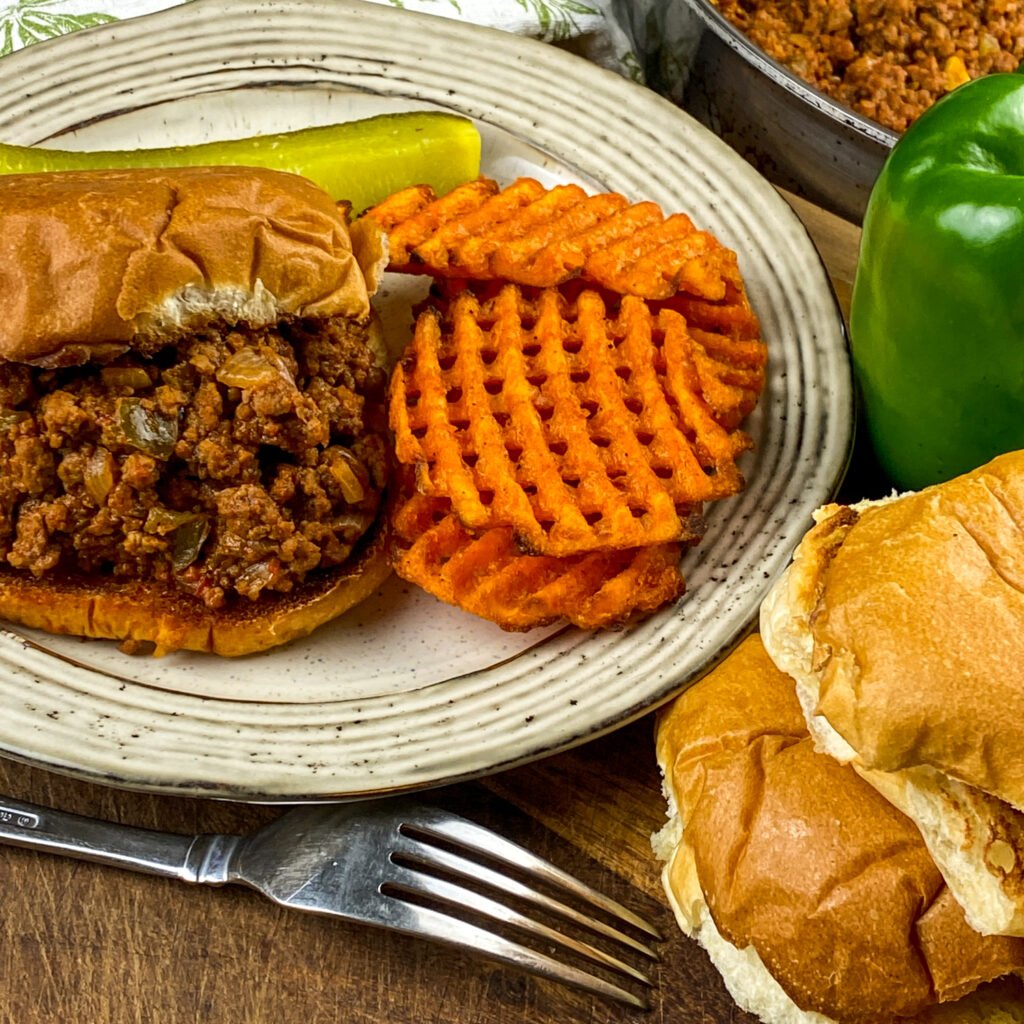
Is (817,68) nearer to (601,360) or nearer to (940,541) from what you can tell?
(601,360)

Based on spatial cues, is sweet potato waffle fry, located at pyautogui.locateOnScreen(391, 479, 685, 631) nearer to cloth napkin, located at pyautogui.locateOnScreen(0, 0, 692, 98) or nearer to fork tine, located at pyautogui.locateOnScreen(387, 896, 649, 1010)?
fork tine, located at pyautogui.locateOnScreen(387, 896, 649, 1010)

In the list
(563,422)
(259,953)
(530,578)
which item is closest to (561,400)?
(563,422)

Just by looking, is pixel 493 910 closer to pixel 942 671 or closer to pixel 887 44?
pixel 942 671

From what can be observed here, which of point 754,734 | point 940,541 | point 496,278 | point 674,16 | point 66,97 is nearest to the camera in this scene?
point 940,541

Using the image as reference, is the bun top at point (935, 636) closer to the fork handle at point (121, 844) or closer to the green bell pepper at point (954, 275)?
the green bell pepper at point (954, 275)

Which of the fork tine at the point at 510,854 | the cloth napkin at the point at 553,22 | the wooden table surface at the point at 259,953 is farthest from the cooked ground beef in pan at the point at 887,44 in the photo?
the fork tine at the point at 510,854

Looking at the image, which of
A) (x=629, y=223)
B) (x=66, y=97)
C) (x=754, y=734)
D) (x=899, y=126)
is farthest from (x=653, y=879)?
(x=66, y=97)
